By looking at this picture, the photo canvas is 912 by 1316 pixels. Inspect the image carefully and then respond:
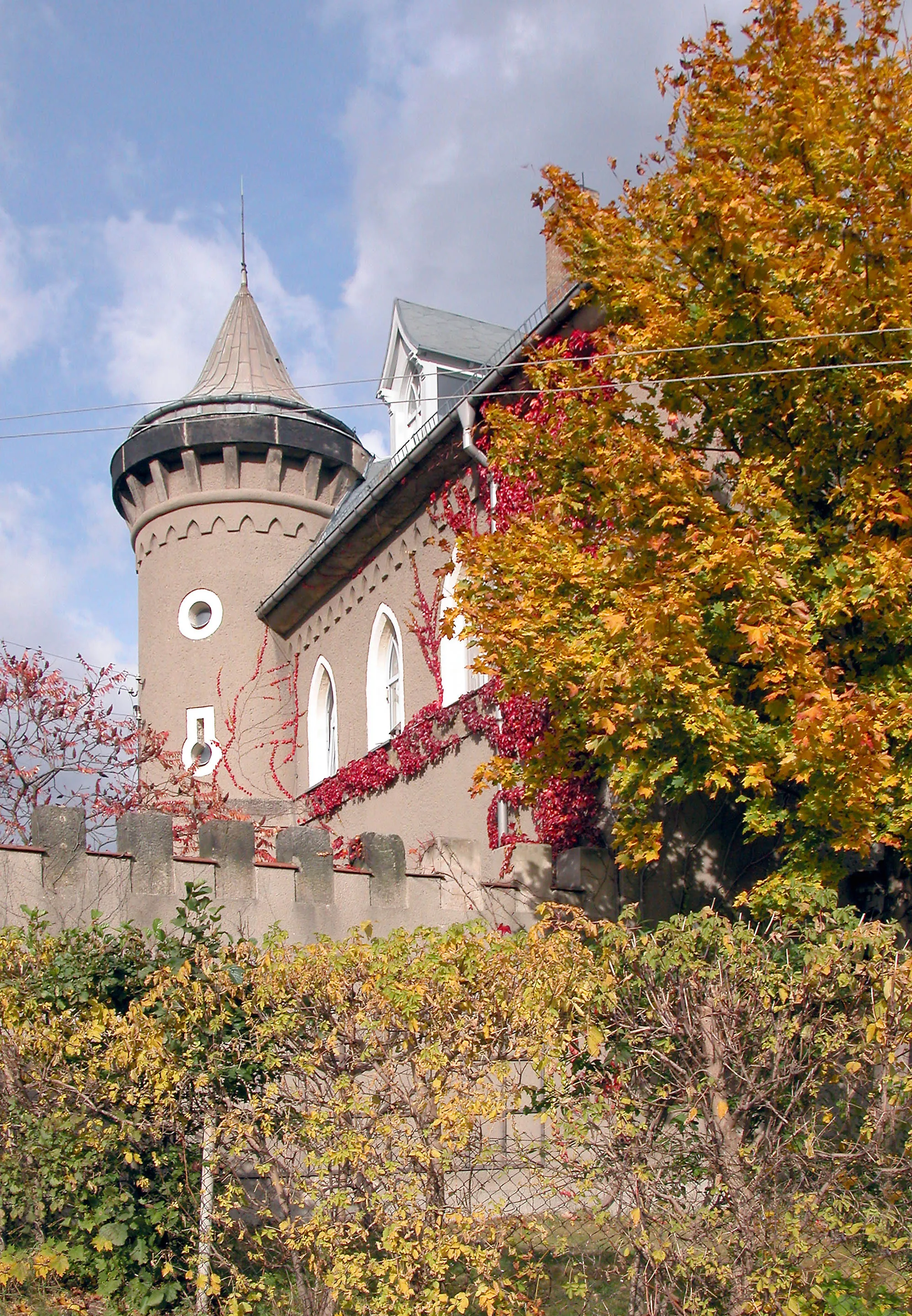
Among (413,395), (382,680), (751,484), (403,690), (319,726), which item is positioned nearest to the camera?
(751,484)

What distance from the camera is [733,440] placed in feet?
30.6

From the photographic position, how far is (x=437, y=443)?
14.6 metres

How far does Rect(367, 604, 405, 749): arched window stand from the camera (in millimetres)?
17031

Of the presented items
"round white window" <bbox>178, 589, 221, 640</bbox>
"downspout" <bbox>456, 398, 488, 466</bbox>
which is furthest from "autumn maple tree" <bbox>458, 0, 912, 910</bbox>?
"round white window" <bbox>178, 589, 221, 640</bbox>

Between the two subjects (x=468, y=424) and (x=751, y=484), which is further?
(x=468, y=424)

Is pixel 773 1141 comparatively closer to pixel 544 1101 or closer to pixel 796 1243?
pixel 796 1243

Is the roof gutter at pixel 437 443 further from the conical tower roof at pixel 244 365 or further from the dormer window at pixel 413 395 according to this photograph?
the conical tower roof at pixel 244 365

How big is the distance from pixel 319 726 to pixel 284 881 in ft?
31.3

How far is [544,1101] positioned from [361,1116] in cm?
81

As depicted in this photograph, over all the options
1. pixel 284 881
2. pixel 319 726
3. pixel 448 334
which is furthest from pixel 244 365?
pixel 284 881

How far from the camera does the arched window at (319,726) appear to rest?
1955cm

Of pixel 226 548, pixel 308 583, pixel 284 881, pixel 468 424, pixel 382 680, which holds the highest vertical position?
pixel 226 548

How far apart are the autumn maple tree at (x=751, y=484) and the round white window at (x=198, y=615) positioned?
39.0 ft

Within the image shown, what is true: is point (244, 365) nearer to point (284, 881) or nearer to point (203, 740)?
point (203, 740)
